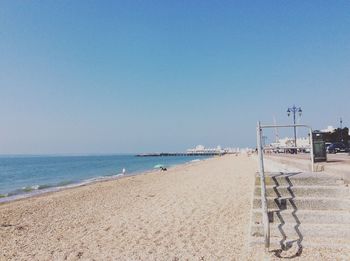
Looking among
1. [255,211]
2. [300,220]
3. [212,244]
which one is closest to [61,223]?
[212,244]

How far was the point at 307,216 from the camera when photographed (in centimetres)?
607

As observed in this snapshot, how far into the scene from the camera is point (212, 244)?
6852mm

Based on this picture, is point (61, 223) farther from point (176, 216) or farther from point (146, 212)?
point (176, 216)

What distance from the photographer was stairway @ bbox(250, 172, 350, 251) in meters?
5.78

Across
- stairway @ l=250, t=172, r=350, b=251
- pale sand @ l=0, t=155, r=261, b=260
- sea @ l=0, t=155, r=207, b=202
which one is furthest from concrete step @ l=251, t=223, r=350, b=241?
sea @ l=0, t=155, r=207, b=202

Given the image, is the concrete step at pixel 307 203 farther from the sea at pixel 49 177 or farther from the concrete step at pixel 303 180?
the sea at pixel 49 177

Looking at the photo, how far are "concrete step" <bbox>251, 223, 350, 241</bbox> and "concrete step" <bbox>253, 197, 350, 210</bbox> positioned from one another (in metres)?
0.37

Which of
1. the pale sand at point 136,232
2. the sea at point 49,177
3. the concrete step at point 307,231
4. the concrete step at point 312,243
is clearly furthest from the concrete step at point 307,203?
the sea at point 49,177

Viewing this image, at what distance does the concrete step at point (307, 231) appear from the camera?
5.77 meters

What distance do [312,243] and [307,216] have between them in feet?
1.63

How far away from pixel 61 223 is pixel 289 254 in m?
6.90

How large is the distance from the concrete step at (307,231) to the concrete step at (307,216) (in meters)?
0.10

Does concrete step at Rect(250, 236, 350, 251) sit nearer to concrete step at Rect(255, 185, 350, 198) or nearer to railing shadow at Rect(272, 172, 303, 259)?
railing shadow at Rect(272, 172, 303, 259)

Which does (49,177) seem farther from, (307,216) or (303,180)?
(307,216)
